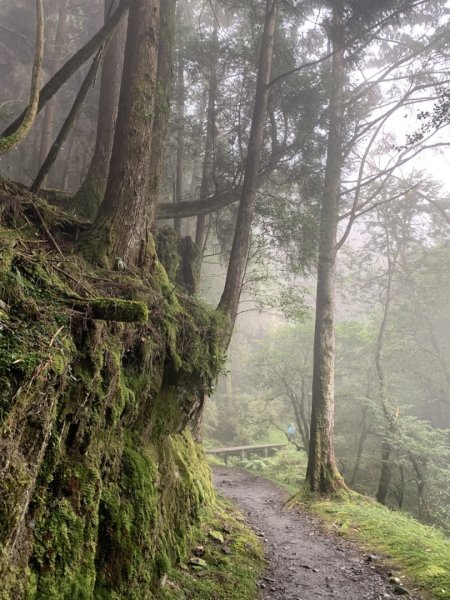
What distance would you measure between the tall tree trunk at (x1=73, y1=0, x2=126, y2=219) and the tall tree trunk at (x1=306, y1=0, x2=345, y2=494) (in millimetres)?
5058

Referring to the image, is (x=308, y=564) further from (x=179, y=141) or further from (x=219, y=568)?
(x=179, y=141)

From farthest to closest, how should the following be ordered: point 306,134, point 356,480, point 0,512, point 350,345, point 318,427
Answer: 1. point 350,345
2. point 356,480
3. point 306,134
4. point 318,427
5. point 0,512

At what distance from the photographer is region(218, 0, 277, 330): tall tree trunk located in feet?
29.3

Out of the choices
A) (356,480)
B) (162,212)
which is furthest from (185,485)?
(356,480)

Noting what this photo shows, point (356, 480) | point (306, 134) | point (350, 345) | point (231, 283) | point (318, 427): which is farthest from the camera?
point (350, 345)

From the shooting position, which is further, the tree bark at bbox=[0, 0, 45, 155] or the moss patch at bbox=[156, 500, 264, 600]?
the tree bark at bbox=[0, 0, 45, 155]

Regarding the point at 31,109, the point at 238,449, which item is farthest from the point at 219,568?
the point at 238,449

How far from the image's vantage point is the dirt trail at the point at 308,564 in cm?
502

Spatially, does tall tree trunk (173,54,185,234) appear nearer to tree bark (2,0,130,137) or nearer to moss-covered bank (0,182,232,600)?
tree bark (2,0,130,137)

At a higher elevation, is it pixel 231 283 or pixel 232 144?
pixel 232 144

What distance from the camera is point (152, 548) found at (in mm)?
4035

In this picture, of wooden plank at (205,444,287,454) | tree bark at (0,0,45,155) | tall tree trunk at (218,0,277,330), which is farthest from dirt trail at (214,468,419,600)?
wooden plank at (205,444,287,454)

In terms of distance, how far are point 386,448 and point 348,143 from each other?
33.5 feet

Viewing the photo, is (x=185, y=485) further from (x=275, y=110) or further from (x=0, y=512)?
(x=275, y=110)
